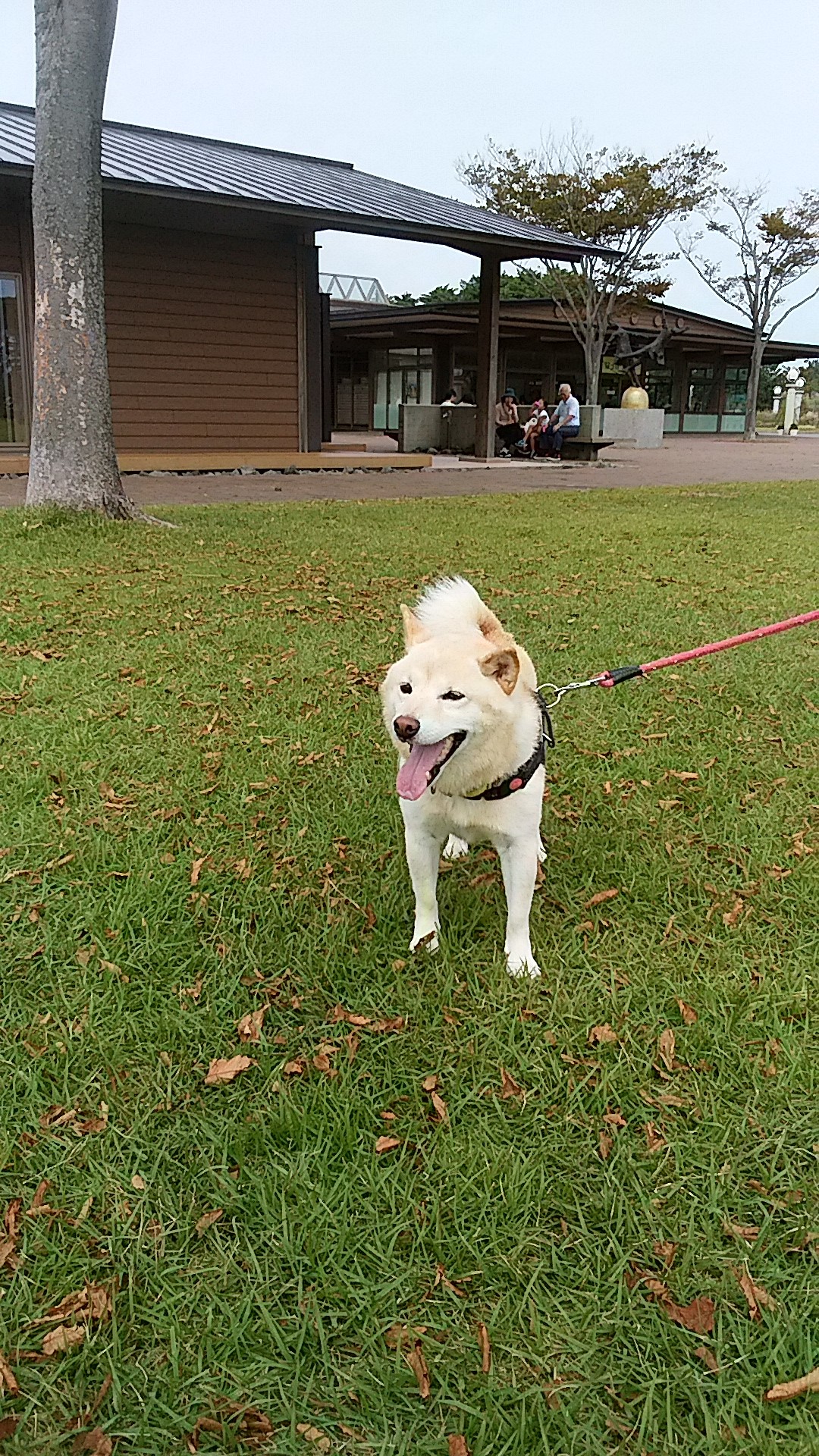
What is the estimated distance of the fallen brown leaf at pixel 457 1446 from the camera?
1406 mm

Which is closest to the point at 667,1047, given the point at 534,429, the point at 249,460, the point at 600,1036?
the point at 600,1036

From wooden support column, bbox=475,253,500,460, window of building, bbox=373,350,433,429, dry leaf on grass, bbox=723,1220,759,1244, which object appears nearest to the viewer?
dry leaf on grass, bbox=723,1220,759,1244

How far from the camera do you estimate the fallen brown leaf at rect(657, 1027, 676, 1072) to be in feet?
7.12

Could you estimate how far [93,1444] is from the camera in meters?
1.42

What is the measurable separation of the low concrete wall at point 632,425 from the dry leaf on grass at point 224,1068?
2693cm

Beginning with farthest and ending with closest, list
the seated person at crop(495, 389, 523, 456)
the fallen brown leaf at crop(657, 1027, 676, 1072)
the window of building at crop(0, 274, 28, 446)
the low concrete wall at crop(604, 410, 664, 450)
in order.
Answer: the low concrete wall at crop(604, 410, 664, 450) → the seated person at crop(495, 389, 523, 456) → the window of building at crop(0, 274, 28, 446) → the fallen brown leaf at crop(657, 1027, 676, 1072)

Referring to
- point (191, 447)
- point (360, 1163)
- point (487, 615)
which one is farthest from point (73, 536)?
point (191, 447)

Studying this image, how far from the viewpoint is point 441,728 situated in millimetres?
2027

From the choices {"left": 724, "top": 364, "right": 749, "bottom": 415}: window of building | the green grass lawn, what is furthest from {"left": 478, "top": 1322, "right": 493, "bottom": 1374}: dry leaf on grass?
{"left": 724, "top": 364, "right": 749, "bottom": 415}: window of building

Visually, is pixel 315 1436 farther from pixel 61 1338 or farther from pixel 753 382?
pixel 753 382

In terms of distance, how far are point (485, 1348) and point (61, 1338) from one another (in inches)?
25.6

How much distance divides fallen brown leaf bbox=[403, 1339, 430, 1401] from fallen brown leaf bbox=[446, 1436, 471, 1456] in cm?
7

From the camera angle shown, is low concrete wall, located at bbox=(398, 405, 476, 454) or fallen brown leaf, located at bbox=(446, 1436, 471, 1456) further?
low concrete wall, located at bbox=(398, 405, 476, 454)

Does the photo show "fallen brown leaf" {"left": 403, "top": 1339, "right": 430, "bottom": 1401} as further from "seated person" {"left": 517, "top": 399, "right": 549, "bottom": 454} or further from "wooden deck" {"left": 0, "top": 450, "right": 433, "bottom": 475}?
"seated person" {"left": 517, "top": 399, "right": 549, "bottom": 454}
